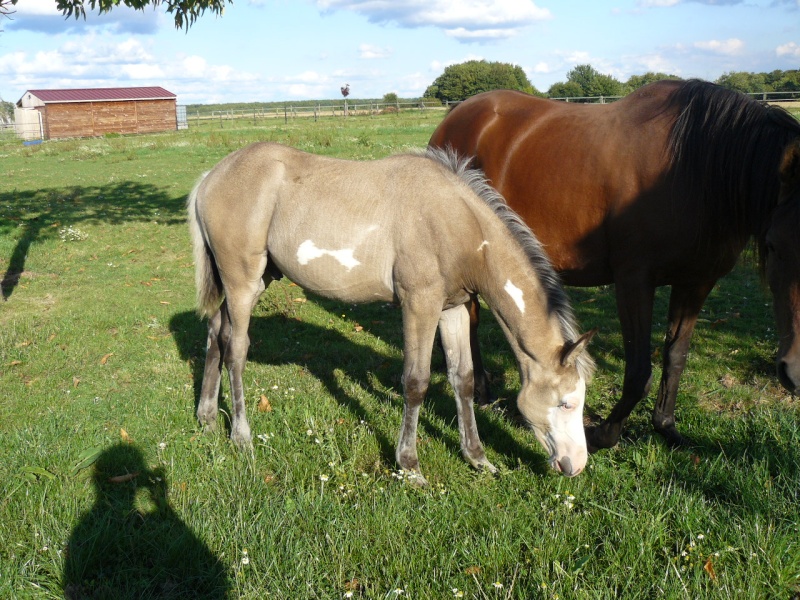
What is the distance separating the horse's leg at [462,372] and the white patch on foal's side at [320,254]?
74 centimetres

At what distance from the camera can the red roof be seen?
48028mm

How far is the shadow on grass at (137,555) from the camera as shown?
122 inches

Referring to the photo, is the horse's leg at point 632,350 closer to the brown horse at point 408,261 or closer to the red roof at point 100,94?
the brown horse at point 408,261

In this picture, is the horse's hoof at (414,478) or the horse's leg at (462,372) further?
the horse's leg at (462,372)

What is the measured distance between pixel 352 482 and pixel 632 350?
2022 mm

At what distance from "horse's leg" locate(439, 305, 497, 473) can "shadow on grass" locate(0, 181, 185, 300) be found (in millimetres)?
6803

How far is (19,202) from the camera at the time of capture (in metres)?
15.5

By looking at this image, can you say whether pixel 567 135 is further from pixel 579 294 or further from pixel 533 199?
pixel 579 294

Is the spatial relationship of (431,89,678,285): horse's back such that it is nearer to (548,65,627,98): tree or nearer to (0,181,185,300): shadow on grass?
(0,181,185,300): shadow on grass

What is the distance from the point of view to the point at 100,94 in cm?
4975

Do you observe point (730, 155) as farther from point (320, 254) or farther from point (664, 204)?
point (320, 254)

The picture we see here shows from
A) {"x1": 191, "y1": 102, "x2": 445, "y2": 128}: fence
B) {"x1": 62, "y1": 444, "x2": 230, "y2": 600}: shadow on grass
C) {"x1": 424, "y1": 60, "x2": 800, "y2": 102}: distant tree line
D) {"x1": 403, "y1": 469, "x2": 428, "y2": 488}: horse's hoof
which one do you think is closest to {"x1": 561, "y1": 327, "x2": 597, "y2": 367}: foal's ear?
Result: {"x1": 403, "y1": 469, "x2": 428, "y2": 488}: horse's hoof

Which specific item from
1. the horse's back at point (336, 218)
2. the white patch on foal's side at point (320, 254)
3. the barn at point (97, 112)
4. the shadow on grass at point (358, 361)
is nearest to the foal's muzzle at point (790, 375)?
the shadow on grass at point (358, 361)

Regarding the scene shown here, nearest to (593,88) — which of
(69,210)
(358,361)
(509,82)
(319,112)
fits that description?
(509,82)
